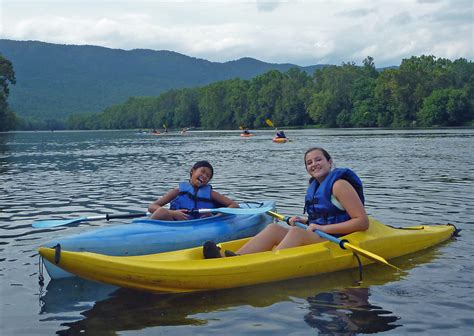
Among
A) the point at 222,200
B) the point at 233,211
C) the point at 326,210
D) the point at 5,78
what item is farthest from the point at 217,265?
the point at 5,78

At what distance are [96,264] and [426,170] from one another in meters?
14.1

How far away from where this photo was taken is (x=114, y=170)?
64.3 ft

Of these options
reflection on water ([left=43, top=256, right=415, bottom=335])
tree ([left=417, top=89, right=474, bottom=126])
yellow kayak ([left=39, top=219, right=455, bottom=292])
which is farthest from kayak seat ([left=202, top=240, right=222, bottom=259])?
tree ([left=417, top=89, right=474, bottom=126])

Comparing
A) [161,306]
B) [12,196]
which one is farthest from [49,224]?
[12,196]

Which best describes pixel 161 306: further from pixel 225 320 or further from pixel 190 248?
pixel 190 248

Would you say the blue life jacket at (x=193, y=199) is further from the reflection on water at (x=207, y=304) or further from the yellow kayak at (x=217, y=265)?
the reflection on water at (x=207, y=304)

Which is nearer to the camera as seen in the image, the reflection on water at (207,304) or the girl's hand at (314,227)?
the reflection on water at (207,304)

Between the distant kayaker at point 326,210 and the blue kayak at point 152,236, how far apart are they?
0.75 m

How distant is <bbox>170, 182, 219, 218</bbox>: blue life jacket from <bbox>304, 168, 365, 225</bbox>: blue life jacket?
157cm

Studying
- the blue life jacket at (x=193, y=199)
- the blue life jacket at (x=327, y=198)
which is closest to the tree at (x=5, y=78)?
the blue life jacket at (x=193, y=199)

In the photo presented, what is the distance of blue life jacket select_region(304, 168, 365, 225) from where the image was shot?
243 inches

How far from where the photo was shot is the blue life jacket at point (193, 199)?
7.47 metres

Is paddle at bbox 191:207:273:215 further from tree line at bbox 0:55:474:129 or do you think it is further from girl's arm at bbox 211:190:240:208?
tree line at bbox 0:55:474:129

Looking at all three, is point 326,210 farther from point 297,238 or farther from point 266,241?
point 266,241
